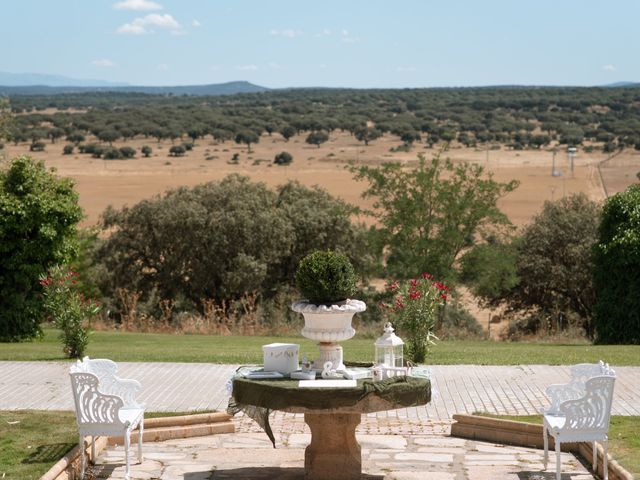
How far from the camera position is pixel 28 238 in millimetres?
20859

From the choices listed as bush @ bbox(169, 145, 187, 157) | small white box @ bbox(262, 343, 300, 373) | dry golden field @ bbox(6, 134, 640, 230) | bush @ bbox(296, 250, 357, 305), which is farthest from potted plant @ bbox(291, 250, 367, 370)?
bush @ bbox(169, 145, 187, 157)

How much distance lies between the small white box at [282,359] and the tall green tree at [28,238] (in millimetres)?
12110

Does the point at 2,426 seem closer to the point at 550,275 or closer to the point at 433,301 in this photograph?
the point at 433,301

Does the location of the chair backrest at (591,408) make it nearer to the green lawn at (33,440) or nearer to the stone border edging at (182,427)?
the stone border edging at (182,427)

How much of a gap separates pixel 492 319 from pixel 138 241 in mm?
10918

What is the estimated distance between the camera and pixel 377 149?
9731 cm

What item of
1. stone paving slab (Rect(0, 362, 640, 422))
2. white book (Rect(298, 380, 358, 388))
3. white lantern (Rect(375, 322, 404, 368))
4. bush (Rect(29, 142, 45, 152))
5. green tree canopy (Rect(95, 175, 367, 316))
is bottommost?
bush (Rect(29, 142, 45, 152))

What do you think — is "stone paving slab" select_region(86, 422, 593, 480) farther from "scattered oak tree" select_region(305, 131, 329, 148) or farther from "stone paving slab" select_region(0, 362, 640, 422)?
"scattered oak tree" select_region(305, 131, 329, 148)

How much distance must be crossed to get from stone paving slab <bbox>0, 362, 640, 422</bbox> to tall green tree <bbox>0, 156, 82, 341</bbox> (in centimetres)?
438

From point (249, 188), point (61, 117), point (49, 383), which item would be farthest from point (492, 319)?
point (61, 117)

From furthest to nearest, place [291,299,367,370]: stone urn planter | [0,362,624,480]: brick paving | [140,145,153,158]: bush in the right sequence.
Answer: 1. [140,145,153,158]: bush
2. [0,362,624,480]: brick paving
3. [291,299,367,370]: stone urn planter

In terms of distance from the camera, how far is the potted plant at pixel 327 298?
29.5 ft

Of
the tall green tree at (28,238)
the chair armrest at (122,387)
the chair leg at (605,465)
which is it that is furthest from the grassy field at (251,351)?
the chair leg at (605,465)

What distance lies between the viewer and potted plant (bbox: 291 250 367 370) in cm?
899
